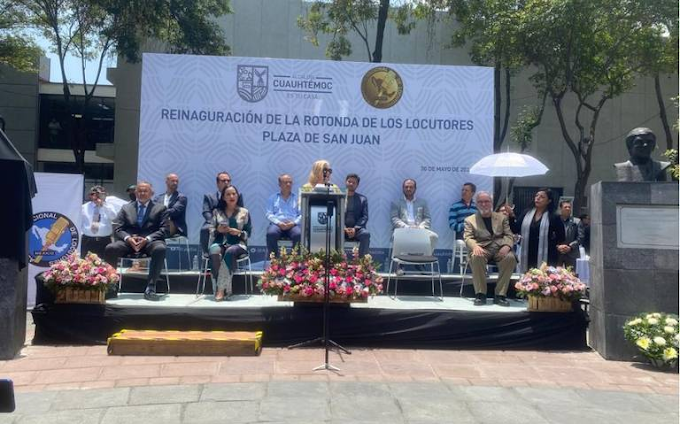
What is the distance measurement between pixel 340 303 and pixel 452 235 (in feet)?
10.5

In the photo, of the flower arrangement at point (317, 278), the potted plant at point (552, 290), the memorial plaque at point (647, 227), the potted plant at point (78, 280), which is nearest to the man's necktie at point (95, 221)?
the potted plant at point (78, 280)

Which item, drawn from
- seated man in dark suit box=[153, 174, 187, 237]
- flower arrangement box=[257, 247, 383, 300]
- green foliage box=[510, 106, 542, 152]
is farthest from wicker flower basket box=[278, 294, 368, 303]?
green foliage box=[510, 106, 542, 152]

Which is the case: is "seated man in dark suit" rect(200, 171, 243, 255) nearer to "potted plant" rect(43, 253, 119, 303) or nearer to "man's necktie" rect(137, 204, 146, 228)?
"man's necktie" rect(137, 204, 146, 228)

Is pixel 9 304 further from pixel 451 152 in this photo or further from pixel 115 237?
pixel 451 152

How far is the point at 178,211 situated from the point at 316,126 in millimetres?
2403

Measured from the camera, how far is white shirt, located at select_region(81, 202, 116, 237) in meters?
9.13

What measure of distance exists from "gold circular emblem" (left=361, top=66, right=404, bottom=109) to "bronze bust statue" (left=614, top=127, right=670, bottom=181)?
12.0 feet

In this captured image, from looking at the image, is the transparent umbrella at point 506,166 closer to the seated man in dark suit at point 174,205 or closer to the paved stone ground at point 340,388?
the paved stone ground at point 340,388

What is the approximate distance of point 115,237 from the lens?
7.89m

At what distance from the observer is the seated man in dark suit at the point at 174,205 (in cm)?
835

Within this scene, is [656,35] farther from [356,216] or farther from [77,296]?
[77,296]

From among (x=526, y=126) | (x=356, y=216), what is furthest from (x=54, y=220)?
(x=526, y=126)

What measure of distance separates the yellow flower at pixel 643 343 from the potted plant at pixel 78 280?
531 centimetres

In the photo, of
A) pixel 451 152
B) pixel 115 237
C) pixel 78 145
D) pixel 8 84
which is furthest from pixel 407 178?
pixel 8 84
